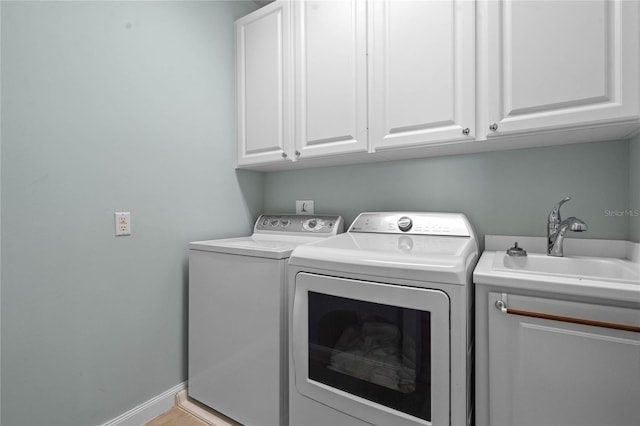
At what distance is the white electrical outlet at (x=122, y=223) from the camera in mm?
1509

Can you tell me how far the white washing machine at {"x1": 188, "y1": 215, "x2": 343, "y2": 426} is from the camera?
1.40 m

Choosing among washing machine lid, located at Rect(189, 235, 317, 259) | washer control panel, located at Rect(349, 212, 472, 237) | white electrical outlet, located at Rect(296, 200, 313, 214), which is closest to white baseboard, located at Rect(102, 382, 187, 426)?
washing machine lid, located at Rect(189, 235, 317, 259)

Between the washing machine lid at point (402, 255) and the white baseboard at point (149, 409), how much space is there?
1.17 metres

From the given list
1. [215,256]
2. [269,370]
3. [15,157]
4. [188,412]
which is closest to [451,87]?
[215,256]

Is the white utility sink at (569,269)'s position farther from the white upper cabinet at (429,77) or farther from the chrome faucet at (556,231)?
the white upper cabinet at (429,77)

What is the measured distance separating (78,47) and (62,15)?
12 centimetres

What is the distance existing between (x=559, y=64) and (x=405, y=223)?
903mm

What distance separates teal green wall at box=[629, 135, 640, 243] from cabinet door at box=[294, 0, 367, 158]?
110 centimetres

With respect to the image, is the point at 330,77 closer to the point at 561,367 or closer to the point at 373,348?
the point at 373,348

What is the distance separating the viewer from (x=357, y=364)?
46.6 inches

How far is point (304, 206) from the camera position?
2.17m

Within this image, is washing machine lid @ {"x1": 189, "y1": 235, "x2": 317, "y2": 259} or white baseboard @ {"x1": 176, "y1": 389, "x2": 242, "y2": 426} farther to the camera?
white baseboard @ {"x1": 176, "y1": 389, "x2": 242, "y2": 426}

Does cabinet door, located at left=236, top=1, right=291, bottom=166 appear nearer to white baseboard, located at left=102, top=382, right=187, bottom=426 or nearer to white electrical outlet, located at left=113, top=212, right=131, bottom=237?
white electrical outlet, located at left=113, top=212, right=131, bottom=237

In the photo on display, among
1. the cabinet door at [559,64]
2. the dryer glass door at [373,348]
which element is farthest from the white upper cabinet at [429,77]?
the dryer glass door at [373,348]
